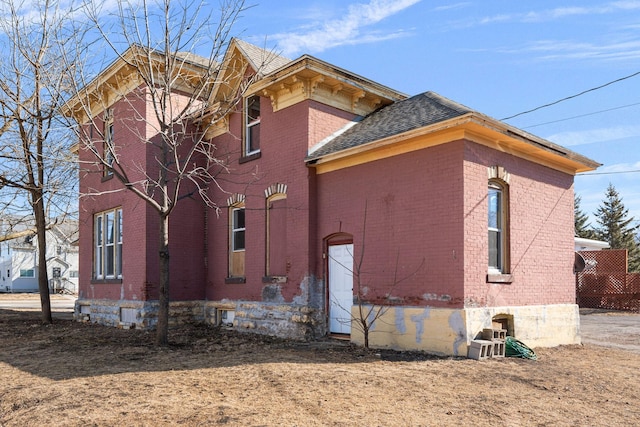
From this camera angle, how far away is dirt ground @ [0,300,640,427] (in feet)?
20.6

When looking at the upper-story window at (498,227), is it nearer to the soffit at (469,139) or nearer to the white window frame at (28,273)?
the soffit at (469,139)

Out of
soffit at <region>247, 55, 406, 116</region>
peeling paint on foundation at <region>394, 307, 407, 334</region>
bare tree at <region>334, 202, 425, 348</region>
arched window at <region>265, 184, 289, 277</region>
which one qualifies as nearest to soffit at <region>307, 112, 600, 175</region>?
bare tree at <region>334, 202, 425, 348</region>

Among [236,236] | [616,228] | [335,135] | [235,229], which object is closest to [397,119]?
[335,135]

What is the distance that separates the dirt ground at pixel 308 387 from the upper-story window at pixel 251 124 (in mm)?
5800

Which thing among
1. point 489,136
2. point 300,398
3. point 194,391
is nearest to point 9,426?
point 194,391

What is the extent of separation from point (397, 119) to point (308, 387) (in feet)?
23.0

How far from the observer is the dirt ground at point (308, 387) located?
627 centimetres

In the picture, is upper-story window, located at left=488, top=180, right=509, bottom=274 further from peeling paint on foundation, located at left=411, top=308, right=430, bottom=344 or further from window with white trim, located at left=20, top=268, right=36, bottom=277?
window with white trim, located at left=20, top=268, right=36, bottom=277

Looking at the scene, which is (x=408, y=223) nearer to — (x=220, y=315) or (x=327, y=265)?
(x=327, y=265)

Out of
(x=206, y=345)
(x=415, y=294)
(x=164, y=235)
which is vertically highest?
(x=164, y=235)

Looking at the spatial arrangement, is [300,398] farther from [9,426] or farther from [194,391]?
[9,426]

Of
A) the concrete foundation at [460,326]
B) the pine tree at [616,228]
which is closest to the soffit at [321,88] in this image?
the concrete foundation at [460,326]

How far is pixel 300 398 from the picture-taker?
6.95 meters

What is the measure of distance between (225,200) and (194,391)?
8.86 m
